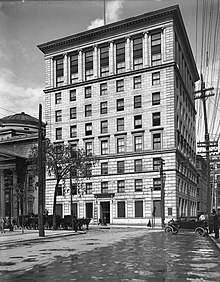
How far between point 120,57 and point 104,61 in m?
2.81

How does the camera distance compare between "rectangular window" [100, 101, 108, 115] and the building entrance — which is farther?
"rectangular window" [100, 101, 108, 115]

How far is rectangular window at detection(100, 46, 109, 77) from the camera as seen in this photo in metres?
66.5

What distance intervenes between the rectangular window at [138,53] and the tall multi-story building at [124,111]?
15 centimetres

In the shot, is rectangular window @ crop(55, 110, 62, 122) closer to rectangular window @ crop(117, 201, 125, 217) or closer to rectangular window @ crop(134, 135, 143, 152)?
rectangular window @ crop(134, 135, 143, 152)

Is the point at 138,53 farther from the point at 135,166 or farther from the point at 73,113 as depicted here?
the point at 135,166

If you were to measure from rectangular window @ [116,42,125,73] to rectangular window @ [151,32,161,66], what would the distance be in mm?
4821

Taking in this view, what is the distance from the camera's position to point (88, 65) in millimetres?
67750

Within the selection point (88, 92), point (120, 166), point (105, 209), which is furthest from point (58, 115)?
point (105, 209)

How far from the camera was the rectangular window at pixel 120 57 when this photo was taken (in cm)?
6525

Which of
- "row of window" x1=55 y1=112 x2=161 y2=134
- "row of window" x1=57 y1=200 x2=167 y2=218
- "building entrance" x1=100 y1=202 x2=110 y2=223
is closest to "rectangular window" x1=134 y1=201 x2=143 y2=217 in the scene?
"row of window" x1=57 y1=200 x2=167 y2=218

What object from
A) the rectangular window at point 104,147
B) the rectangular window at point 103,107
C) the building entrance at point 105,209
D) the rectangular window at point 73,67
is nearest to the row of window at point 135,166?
the rectangular window at point 104,147

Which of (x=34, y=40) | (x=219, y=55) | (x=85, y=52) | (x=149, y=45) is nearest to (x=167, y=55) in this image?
(x=149, y=45)

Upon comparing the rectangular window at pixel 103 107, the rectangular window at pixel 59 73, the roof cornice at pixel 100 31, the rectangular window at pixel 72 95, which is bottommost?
the rectangular window at pixel 103 107

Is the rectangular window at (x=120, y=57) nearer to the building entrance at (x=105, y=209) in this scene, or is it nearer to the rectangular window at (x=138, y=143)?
the rectangular window at (x=138, y=143)
